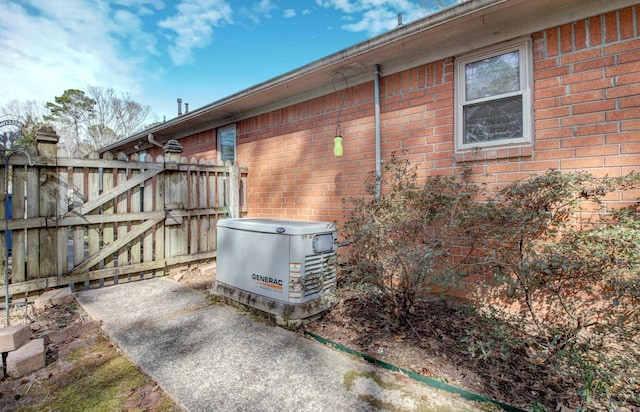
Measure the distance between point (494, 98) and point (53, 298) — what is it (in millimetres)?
5646

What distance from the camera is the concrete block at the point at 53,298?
135 inches

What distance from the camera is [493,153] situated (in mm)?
3174

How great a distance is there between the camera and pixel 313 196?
4.97 metres

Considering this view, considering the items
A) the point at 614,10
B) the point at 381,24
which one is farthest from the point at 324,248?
the point at 381,24

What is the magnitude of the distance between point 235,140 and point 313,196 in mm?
2766

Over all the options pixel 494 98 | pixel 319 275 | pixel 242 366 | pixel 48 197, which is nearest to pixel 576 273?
pixel 494 98

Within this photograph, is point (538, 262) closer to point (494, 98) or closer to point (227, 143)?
point (494, 98)

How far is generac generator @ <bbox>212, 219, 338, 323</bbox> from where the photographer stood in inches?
117

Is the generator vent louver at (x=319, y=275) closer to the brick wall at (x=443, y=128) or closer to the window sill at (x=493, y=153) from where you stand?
the brick wall at (x=443, y=128)

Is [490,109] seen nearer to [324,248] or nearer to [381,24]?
[324,248]

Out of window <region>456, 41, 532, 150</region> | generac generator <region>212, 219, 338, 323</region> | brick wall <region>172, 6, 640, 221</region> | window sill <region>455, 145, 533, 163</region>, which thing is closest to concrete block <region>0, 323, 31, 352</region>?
generac generator <region>212, 219, 338, 323</region>

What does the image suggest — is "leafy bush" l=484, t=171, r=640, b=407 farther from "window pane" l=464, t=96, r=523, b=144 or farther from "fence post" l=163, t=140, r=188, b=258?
"fence post" l=163, t=140, r=188, b=258

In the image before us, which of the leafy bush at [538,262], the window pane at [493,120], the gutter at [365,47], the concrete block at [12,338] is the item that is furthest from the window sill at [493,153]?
the concrete block at [12,338]

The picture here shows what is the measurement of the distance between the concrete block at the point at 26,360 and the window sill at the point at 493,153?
14.3 feet
